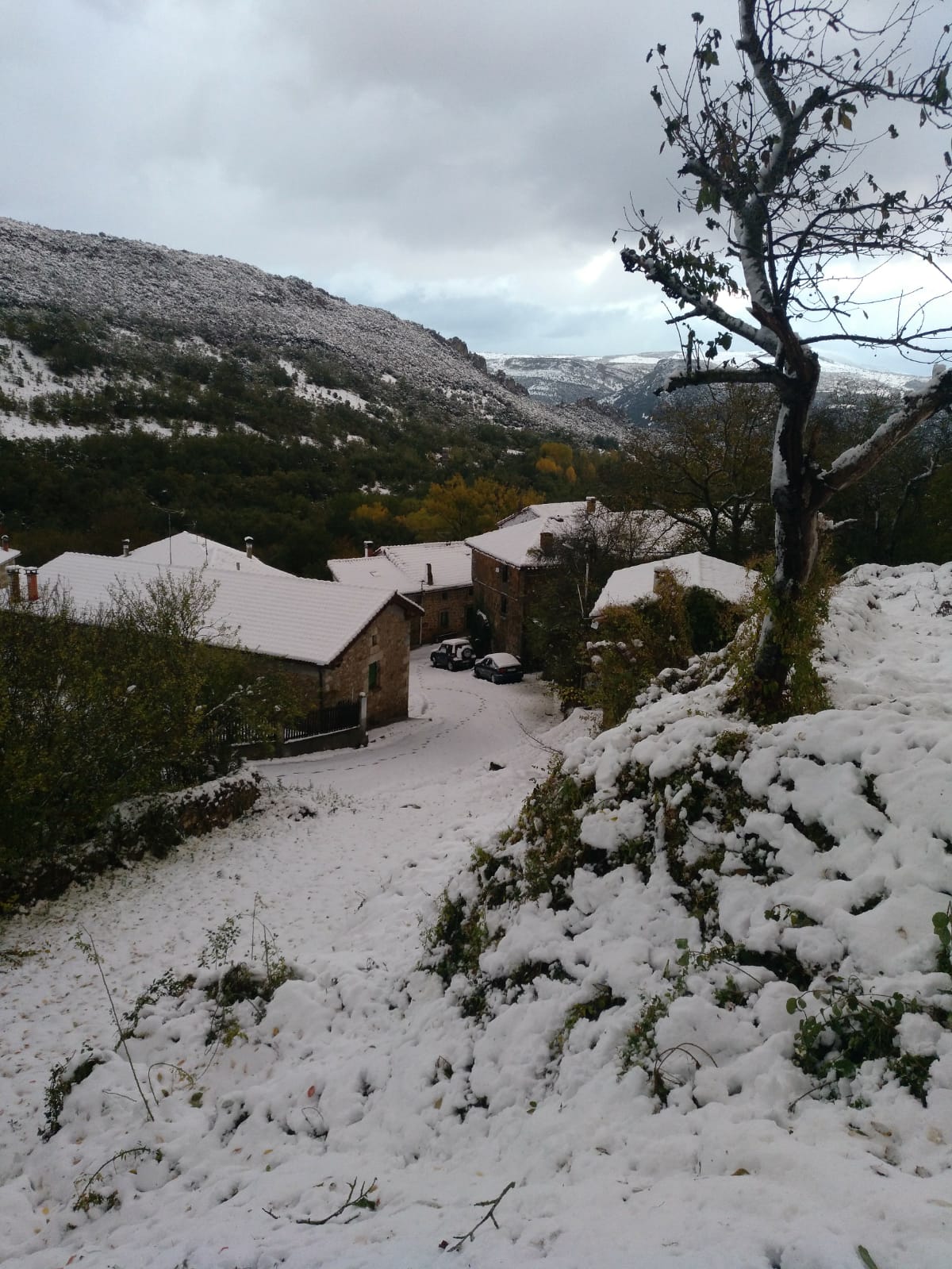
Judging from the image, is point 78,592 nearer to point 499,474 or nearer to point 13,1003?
point 13,1003

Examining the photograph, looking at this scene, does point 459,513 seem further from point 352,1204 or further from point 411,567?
point 352,1204

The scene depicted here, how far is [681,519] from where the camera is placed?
2841 centimetres

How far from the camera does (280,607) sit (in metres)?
25.3

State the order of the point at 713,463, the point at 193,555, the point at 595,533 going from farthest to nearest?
1. the point at 193,555
2. the point at 595,533
3. the point at 713,463

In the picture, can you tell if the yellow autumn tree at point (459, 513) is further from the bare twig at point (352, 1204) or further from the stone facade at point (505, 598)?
the bare twig at point (352, 1204)

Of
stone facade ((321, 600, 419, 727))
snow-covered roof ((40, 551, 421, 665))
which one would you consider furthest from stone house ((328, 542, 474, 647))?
stone facade ((321, 600, 419, 727))

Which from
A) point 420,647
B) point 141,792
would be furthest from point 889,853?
point 420,647

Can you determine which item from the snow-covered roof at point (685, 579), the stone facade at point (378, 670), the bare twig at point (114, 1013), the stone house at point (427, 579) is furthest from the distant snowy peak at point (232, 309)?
the bare twig at point (114, 1013)

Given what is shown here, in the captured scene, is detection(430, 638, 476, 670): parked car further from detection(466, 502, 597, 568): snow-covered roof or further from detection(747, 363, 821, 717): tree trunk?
detection(747, 363, 821, 717): tree trunk

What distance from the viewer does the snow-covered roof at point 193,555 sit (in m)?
34.3

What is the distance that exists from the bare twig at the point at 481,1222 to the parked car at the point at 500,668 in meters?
29.8

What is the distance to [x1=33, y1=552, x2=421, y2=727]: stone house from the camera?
76.1 feet

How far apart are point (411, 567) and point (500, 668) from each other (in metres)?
11.8

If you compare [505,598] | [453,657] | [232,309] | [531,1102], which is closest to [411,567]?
[505,598]
